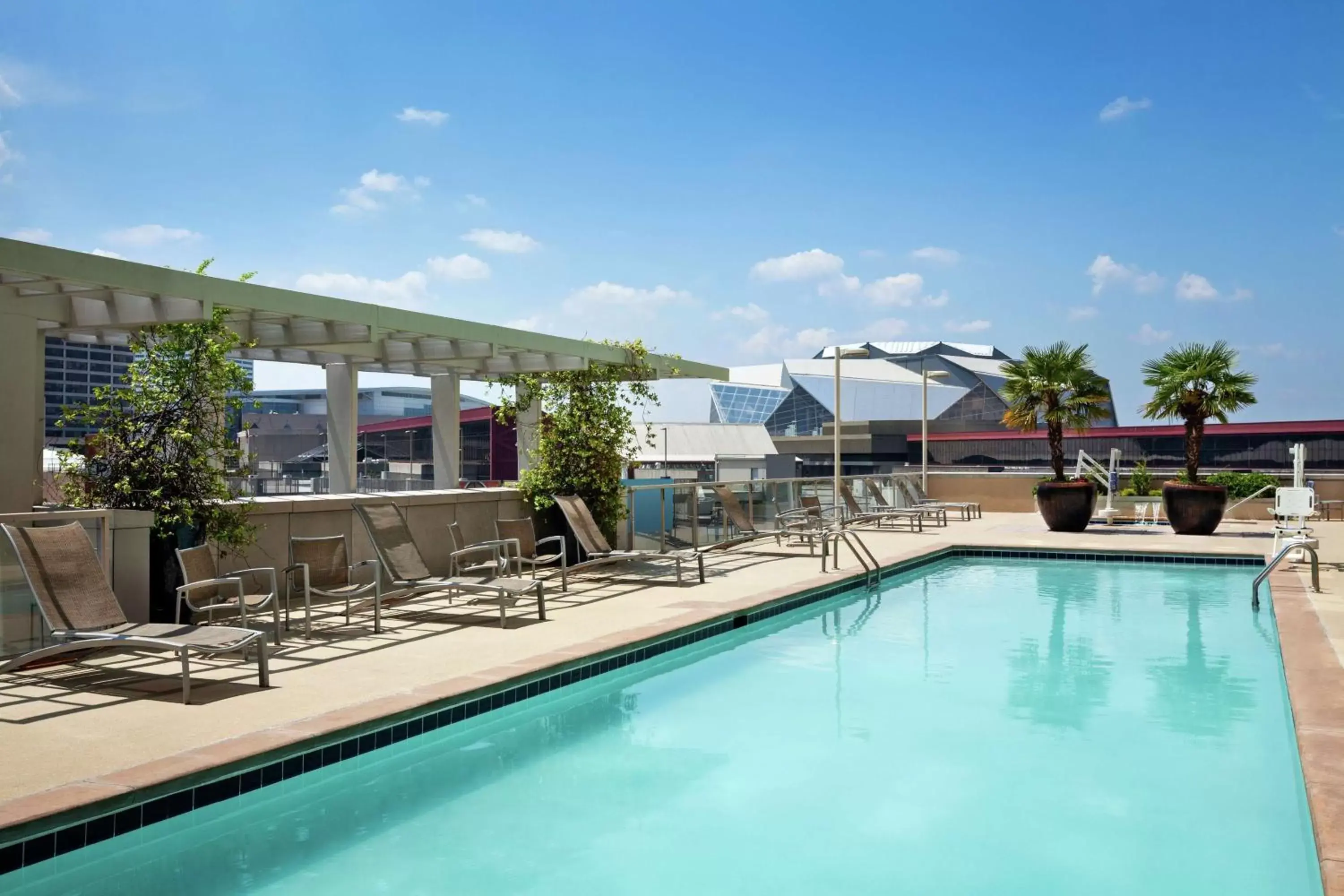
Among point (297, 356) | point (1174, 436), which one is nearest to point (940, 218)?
point (1174, 436)

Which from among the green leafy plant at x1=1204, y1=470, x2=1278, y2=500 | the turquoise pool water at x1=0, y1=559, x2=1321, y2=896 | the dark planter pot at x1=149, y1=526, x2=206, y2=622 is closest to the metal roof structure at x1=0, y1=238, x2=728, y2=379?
the dark planter pot at x1=149, y1=526, x2=206, y2=622

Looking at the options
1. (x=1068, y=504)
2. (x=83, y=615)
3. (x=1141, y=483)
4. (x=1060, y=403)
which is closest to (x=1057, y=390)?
(x=1060, y=403)

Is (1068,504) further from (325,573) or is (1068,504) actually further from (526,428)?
(325,573)

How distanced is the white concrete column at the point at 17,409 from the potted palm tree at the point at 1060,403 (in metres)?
12.9

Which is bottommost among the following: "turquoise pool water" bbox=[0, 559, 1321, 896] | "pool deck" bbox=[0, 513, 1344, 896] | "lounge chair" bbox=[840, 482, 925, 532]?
"turquoise pool water" bbox=[0, 559, 1321, 896]

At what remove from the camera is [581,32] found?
58.2 ft

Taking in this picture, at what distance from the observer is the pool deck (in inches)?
151

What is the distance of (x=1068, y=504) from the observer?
1614 cm

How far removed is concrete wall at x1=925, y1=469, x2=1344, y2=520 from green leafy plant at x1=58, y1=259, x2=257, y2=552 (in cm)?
1633

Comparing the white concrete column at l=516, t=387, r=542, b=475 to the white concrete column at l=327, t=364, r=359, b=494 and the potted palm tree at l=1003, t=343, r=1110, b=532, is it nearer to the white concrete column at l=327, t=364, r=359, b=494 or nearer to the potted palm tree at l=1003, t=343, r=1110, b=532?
the white concrete column at l=327, t=364, r=359, b=494

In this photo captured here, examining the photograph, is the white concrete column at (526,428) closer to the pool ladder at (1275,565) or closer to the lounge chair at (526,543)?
the lounge chair at (526,543)

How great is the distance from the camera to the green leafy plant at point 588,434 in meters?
10.8

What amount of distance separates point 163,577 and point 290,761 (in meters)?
3.13

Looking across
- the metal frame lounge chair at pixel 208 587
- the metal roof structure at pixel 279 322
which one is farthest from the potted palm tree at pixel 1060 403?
the metal frame lounge chair at pixel 208 587
